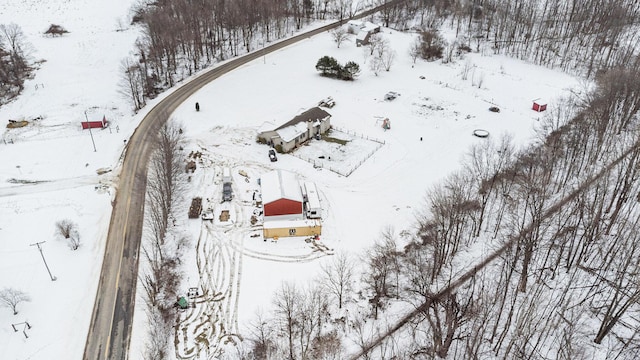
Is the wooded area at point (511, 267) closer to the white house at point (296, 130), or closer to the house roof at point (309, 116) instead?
the white house at point (296, 130)

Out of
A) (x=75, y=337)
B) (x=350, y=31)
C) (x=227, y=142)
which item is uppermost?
(x=350, y=31)

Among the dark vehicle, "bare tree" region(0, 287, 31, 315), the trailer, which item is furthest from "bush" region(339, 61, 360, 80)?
"bare tree" region(0, 287, 31, 315)

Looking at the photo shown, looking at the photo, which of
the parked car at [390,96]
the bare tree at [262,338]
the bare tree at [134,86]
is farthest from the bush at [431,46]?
the bare tree at [262,338]

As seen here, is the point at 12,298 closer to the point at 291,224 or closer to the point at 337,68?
the point at 291,224

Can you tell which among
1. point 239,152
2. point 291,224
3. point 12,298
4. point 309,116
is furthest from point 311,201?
point 12,298

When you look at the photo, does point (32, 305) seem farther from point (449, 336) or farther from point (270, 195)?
point (449, 336)

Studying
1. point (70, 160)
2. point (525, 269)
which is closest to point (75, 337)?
point (70, 160)

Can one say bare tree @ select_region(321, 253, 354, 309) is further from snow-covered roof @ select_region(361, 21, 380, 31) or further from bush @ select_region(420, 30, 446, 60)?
snow-covered roof @ select_region(361, 21, 380, 31)
